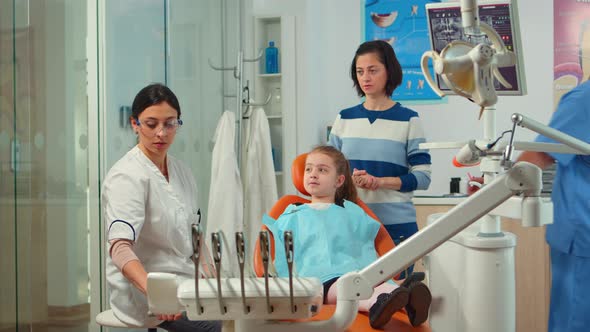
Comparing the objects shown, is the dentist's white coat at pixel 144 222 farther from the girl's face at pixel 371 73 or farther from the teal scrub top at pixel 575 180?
the teal scrub top at pixel 575 180

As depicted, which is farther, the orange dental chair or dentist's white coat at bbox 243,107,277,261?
dentist's white coat at bbox 243,107,277,261

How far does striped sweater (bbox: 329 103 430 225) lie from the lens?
226cm

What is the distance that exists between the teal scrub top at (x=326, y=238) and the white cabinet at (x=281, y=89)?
5.75ft

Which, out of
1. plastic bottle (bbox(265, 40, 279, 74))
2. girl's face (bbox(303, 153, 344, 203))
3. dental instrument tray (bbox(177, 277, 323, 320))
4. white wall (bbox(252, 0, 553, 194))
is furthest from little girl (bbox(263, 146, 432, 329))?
Result: plastic bottle (bbox(265, 40, 279, 74))

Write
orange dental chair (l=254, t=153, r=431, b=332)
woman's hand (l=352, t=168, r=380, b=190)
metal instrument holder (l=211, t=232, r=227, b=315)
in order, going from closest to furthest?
metal instrument holder (l=211, t=232, r=227, b=315), orange dental chair (l=254, t=153, r=431, b=332), woman's hand (l=352, t=168, r=380, b=190)

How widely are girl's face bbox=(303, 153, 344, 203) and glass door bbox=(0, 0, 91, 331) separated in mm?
814

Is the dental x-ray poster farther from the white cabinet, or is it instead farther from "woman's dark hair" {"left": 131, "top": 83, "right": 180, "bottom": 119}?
"woman's dark hair" {"left": 131, "top": 83, "right": 180, "bottom": 119}

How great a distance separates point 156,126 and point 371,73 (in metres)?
0.79

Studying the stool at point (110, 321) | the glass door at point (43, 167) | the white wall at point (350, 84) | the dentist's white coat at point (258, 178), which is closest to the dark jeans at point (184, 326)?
the stool at point (110, 321)

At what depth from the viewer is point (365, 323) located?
1.59 meters

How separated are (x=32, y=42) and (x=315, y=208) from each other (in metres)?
1.08

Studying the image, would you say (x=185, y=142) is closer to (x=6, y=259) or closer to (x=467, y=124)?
(x=6, y=259)

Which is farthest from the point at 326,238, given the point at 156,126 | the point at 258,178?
the point at 258,178

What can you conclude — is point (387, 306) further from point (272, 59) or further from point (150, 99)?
point (272, 59)
